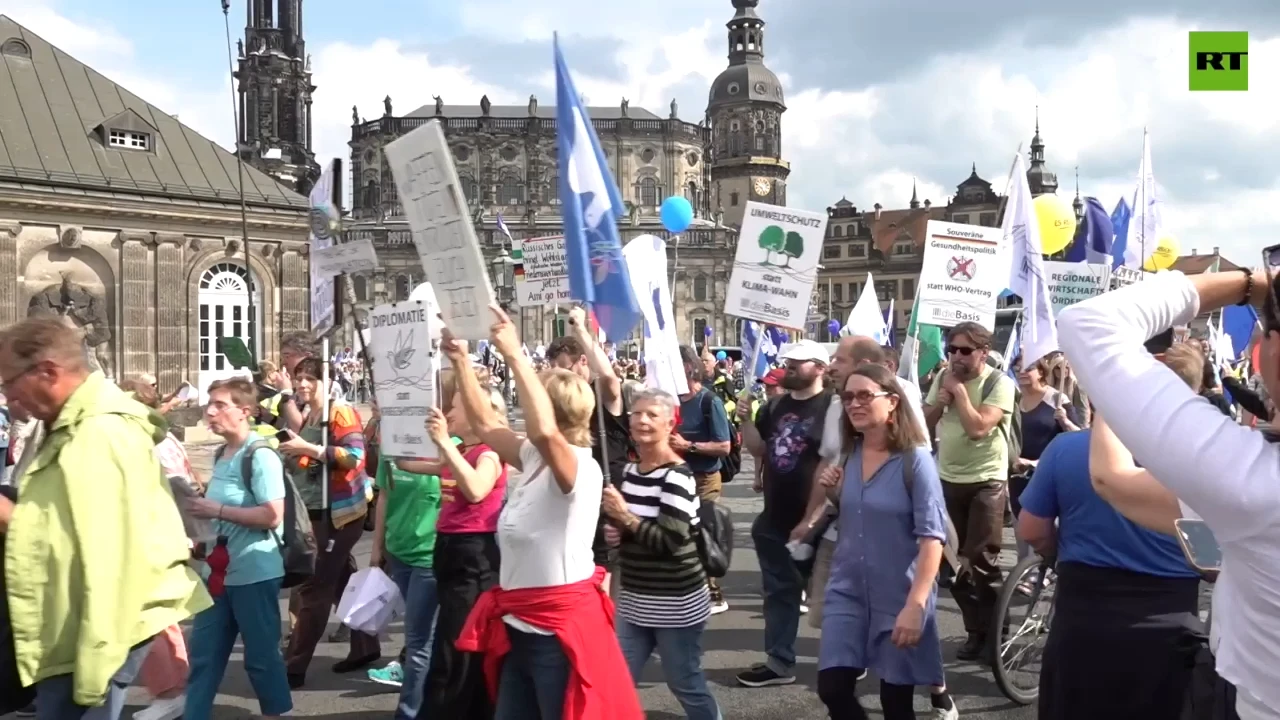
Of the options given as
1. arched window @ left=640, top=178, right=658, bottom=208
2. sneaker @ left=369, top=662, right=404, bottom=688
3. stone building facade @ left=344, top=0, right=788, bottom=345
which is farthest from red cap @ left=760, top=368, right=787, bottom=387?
arched window @ left=640, top=178, right=658, bottom=208

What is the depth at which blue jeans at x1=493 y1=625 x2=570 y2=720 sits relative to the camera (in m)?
3.74

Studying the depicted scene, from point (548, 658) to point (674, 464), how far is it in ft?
3.65

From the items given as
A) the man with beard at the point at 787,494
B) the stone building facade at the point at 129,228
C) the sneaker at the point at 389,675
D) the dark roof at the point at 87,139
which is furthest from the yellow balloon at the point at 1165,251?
the dark roof at the point at 87,139

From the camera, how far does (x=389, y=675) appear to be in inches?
250

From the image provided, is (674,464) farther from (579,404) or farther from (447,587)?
(447,587)

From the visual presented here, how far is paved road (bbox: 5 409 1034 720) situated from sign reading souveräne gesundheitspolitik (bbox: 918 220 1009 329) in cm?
218

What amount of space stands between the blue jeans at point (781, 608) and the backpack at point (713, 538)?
1647 mm

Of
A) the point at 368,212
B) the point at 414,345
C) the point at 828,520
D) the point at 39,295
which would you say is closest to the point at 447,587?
the point at 414,345

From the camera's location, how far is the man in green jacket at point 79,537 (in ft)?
10.2

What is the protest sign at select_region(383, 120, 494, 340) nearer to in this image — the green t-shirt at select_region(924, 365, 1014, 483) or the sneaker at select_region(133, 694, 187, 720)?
the sneaker at select_region(133, 694, 187, 720)

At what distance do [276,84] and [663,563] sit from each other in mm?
88805

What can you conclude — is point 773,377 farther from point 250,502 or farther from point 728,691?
point 250,502

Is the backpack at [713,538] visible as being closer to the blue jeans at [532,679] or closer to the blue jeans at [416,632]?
the blue jeans at [532,679]

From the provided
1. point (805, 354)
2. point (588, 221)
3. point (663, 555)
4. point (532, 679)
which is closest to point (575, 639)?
point (532, 679)
